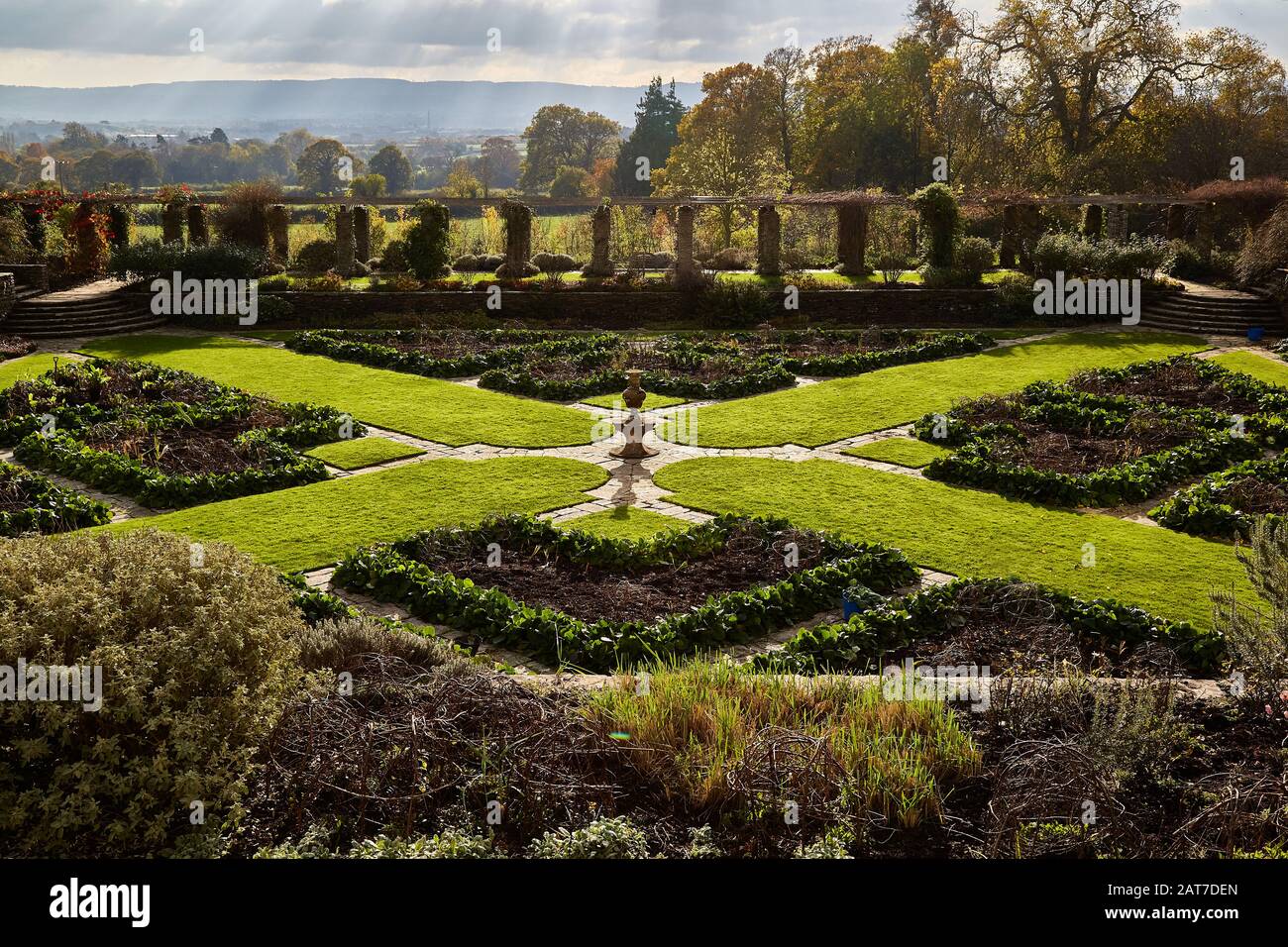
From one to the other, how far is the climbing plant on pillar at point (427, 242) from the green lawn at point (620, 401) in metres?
11.0

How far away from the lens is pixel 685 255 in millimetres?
27078

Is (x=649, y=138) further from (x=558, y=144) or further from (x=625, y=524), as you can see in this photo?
(x=625, y=524)

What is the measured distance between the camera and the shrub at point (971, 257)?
26.3 metres

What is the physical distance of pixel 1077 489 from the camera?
1230 cm

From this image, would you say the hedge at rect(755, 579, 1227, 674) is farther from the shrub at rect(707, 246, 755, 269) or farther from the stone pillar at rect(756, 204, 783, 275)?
the shrub at rect(707, 246, 755, 269)

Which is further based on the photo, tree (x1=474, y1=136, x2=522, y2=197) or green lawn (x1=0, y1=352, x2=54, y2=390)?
tree (x1=474, y1=136, x2=522, y2=197)

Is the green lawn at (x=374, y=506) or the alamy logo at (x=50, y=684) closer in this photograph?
the alamy logo at (x=50, y=684)

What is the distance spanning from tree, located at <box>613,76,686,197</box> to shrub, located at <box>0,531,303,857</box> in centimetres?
6050

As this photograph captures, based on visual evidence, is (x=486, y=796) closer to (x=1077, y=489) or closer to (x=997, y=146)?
(x=1077, y=489)

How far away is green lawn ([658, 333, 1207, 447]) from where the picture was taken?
1544 centimetres

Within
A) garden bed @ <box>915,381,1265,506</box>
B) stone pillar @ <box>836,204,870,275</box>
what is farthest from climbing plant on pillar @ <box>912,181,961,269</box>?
garden bed @ <box>915,381,1265,506</box>

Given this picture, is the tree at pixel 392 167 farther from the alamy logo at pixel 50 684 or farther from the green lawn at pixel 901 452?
the alamy logo at pixel 50 684

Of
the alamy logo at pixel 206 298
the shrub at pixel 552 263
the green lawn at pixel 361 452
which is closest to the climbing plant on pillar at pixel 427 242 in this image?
the shrub at pixel 552 263
